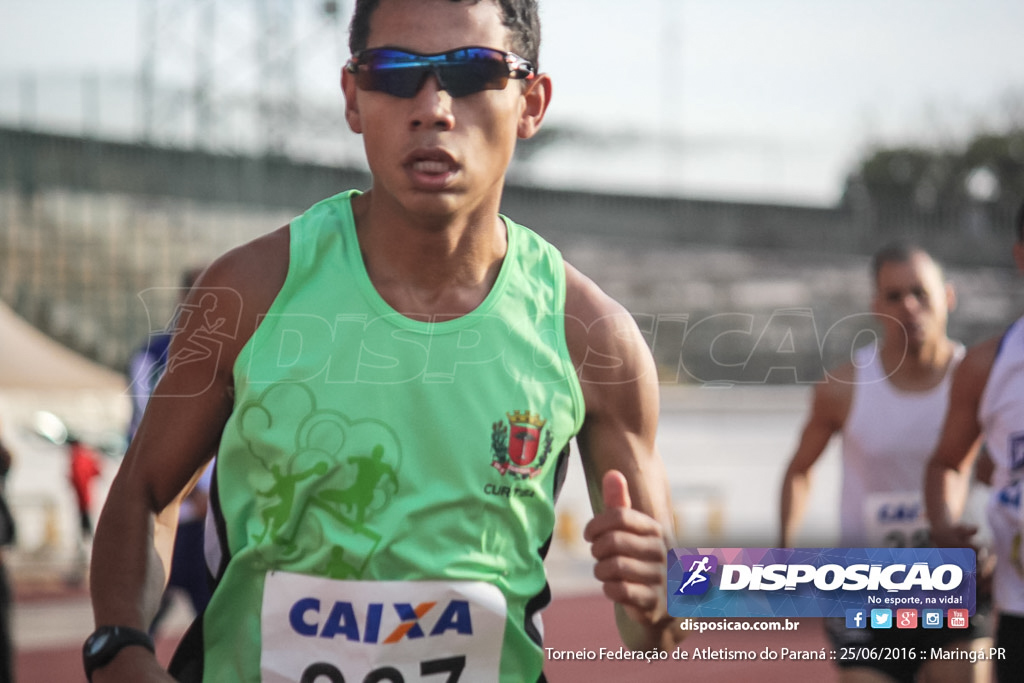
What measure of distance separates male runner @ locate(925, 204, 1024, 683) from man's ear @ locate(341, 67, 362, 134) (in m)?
2.11

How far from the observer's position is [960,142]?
977 inches

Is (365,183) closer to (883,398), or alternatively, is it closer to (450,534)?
(883,398)

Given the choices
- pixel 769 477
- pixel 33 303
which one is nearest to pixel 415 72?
pixel 769 477

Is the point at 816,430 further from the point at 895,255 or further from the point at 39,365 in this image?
the point at 39,365

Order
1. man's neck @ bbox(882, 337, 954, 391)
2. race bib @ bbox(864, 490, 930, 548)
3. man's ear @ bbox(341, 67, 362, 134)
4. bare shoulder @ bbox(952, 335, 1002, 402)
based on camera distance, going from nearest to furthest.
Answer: man's ear @ bbox(341, 67, 362, 134), bare shoulder @ bbox(952, 335, 1002, 402), race bib @ bbox(864, 490, 930, 548), man's neck @ bbox(882, 337, 954, 391)

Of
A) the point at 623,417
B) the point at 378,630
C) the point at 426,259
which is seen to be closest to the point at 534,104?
the point at 426,259

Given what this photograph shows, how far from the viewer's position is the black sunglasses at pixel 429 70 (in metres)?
2.10

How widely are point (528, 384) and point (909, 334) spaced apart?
2.86m

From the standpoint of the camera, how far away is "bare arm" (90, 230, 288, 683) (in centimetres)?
202

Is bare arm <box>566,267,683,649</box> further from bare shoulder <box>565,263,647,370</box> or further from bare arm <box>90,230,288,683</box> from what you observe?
bare arm <box>90,230,288,683</box>

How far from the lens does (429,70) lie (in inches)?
82.9

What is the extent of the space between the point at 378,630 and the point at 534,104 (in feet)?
3.39

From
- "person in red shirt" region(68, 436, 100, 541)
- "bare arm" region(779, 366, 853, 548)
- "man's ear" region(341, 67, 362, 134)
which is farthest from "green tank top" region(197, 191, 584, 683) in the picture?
"person in red shirt" region(68, 436, 100, 541)

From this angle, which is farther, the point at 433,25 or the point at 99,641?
the point at 433,25
